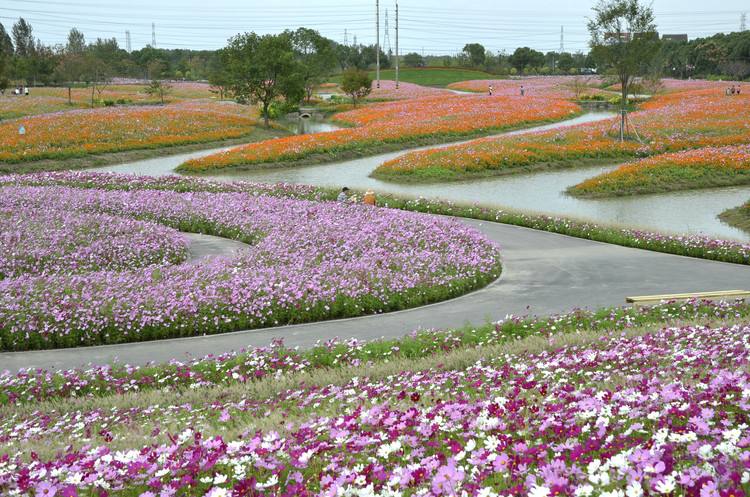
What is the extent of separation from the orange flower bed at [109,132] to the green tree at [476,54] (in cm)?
12868

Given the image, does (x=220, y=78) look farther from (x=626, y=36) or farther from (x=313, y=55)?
(x=626, y=36)

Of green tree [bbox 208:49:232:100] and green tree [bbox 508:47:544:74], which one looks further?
green tree [bbox 508:47:544:74]

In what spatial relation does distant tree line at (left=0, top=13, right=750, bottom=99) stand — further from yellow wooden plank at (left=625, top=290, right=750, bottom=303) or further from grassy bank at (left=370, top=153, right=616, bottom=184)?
yellow wooden plank at (left=625, top=290, right=750, bottom=303)

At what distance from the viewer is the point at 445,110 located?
70.1 metres

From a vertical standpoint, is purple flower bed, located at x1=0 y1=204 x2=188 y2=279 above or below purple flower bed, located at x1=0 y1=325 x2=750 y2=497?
below

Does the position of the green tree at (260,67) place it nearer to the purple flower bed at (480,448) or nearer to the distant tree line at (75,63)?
the distant tree line at (75,63)

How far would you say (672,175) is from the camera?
113 ft

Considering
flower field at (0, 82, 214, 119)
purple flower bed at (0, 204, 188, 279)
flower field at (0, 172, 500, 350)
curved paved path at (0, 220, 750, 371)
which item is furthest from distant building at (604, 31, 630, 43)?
flower field at (0, 82, 214, 119)

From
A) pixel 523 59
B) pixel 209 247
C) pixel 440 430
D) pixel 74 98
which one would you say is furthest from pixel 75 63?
pixel 523 59

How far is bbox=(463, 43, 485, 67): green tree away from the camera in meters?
184

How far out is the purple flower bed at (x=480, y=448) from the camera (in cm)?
434

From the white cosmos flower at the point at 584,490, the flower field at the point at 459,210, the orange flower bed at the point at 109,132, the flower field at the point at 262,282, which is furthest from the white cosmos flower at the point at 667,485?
the orange flower bed at the point at 109,132

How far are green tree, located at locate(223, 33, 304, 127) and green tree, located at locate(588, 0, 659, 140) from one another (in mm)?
28131

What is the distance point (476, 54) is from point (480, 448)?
188564mm
